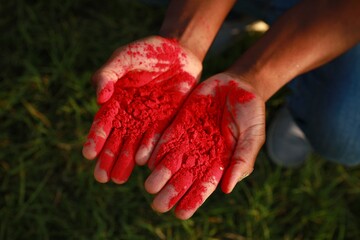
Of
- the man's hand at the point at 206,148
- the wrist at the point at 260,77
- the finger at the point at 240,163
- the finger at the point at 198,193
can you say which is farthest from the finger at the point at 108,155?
the wrist at the point at 260,77

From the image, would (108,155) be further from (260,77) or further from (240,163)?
(260,77)

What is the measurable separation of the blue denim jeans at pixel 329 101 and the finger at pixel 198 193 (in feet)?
1.85

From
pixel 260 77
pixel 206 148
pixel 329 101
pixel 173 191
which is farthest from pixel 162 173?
pixel 329 101

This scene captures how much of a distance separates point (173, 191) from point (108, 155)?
246 millimetres

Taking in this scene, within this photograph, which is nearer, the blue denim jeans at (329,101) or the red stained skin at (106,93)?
the red stained skin at (106,93)

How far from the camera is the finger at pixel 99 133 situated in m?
1.40

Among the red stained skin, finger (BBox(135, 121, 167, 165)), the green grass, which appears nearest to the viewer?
the red stained skin

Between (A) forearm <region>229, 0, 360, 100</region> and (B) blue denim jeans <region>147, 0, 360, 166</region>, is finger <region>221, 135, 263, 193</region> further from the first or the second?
(B) blue denim jeans <region>147, 0, 360, 166</region>

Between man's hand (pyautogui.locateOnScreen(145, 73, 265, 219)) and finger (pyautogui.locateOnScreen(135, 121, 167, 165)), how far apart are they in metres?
0.02

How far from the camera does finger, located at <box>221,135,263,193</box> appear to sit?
135 cm

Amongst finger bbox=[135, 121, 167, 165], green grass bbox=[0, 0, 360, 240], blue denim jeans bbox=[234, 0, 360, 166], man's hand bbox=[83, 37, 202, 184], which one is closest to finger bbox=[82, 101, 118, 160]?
man's hand bbox=[83, 37, 202, 184]

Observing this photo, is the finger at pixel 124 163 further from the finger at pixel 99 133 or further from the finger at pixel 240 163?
the finger at pixel 240 163

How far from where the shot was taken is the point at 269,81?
1.58 meters

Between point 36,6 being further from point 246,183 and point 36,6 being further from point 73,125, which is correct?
point 246,183
